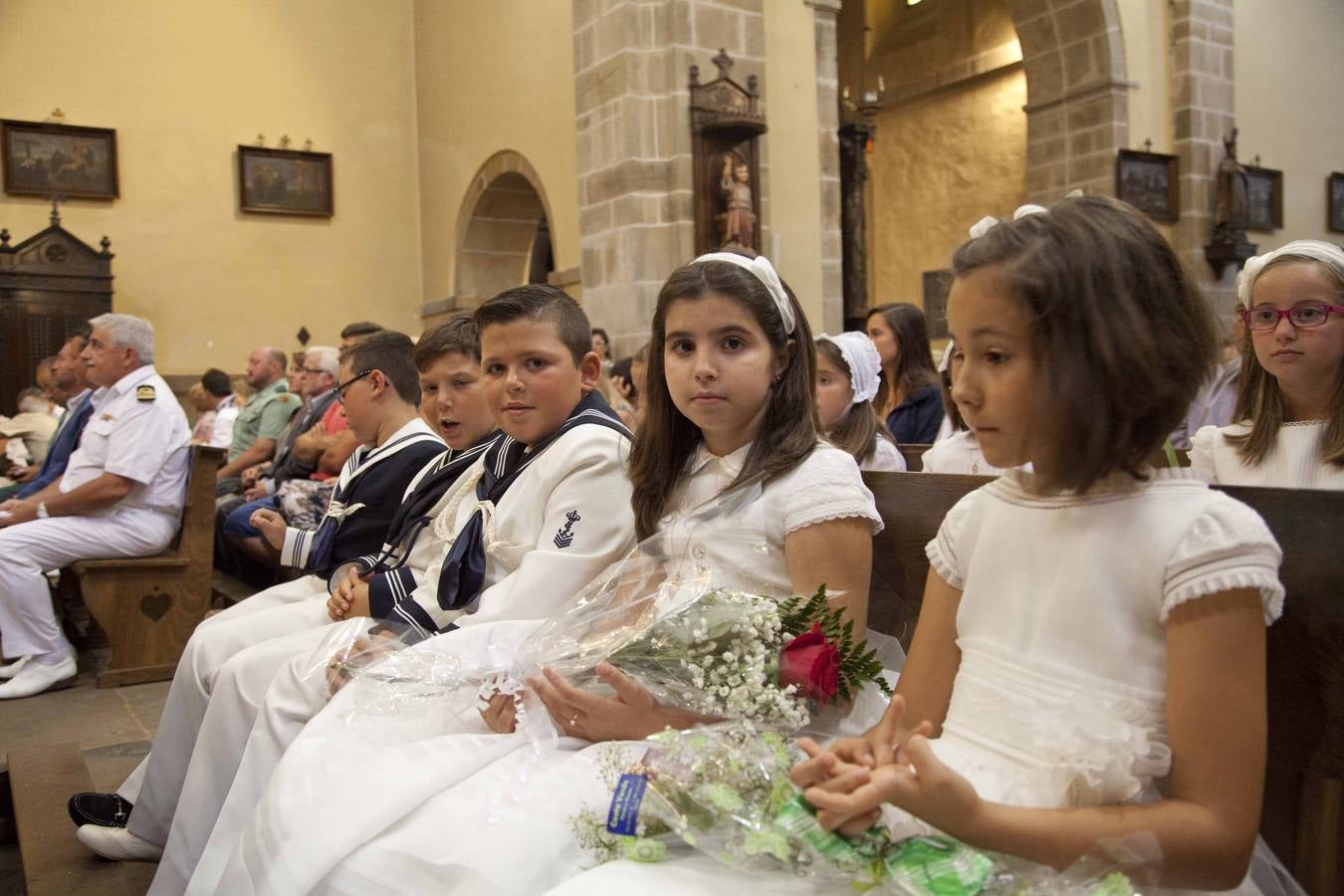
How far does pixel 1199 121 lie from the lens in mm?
11688

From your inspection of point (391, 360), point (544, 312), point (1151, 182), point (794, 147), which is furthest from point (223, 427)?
point (1151, 182)

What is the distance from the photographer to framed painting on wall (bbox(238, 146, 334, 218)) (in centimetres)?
1195

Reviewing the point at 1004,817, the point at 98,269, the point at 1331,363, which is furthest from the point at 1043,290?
the point at 98,269

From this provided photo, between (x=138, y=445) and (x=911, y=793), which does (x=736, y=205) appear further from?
(x=911, y=793)

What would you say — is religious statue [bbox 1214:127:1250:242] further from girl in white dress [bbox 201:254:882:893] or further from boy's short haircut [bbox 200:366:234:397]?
girl in white dress [bbox 201:254:882:893]

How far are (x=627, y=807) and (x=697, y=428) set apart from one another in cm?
106

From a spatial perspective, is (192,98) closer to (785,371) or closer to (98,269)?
(98,269)

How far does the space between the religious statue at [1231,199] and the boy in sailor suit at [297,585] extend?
10442 millimetres

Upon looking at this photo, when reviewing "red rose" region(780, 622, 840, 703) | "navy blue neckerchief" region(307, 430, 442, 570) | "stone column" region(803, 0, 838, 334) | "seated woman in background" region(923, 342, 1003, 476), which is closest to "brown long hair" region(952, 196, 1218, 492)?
"red rose" region(780, 622, 840, 703)

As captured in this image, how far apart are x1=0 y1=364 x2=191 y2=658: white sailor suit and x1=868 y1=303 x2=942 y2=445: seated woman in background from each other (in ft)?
11.2

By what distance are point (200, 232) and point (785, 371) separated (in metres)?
11.1

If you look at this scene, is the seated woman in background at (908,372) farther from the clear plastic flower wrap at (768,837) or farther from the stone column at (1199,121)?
the stone column at (1199,121)

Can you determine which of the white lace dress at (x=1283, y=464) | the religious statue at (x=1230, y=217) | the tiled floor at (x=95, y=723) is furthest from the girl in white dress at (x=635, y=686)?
the religious statue at (x=1230, y=217)

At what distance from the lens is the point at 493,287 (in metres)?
12.5
